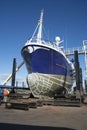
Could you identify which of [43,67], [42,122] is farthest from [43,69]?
[42,122]

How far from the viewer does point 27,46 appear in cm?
2122

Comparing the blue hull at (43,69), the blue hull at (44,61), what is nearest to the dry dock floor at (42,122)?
the blue hull at (43,69)

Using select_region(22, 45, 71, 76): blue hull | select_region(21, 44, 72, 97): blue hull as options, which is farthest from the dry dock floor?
select_region(22, 45, 71, 76): blue hull

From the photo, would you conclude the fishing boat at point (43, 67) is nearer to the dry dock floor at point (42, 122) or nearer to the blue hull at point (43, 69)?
the blue hull at point (43, 69)

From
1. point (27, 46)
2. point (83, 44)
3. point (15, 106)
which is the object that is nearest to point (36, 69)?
point (27, 46)

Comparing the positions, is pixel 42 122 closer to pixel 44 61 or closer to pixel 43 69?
pixel 43 69

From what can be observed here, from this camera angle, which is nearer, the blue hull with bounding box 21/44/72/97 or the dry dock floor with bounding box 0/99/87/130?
the dry dock floor with bounding box 0/99/87/130

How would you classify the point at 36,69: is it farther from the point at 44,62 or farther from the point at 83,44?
the point at 83,44

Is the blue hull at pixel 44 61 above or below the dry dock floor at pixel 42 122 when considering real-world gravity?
above

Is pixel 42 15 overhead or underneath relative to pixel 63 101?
overhead

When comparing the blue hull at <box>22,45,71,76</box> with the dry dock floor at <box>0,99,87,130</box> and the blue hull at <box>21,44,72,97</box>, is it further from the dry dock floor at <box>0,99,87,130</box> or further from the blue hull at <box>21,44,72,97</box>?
the dry dock floor at <box>0,99,87,130</box>

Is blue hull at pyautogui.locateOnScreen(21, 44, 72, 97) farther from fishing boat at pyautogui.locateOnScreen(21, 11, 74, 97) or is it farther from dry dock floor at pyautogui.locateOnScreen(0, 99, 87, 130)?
dry dock floor at pyautogui.locateOnScreen(0, 99, 87, 130)

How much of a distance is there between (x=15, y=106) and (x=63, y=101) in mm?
5466

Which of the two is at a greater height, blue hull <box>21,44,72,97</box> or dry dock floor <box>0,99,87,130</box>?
blue hull <box>21,44,72,97</box>
